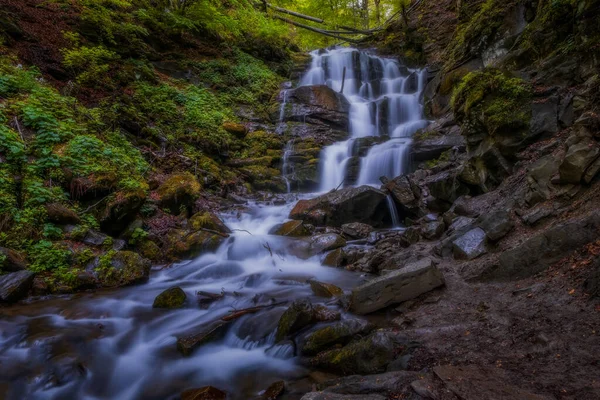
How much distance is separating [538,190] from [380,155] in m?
7.58

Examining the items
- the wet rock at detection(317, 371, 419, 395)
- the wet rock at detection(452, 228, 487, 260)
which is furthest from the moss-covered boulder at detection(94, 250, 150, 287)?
the wet rock at detection(452, 228, 487, 260)

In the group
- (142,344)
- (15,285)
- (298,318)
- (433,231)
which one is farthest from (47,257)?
(433,231)

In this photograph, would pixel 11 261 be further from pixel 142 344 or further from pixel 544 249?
pixel 544 249

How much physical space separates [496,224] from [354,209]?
457cm

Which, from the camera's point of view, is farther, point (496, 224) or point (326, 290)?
point (326, 290)

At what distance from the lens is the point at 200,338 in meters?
4.25

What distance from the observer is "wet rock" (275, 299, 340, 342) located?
416 centimetres

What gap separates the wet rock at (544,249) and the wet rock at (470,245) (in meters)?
0.74

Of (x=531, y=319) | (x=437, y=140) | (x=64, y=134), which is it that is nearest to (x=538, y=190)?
(x=531, y=319)

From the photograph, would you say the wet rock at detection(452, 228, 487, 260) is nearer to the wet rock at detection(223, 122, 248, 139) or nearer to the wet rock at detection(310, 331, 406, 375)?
the wet rock at detection(310, 331, 406, 375)

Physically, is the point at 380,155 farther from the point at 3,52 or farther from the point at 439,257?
the point at 3,52

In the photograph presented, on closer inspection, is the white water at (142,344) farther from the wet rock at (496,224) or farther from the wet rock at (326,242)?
the wet rock at (496,224)

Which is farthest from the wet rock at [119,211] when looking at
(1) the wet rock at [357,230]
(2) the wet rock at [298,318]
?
(1) the wet rock at [357,230]

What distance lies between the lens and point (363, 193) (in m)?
9.22
